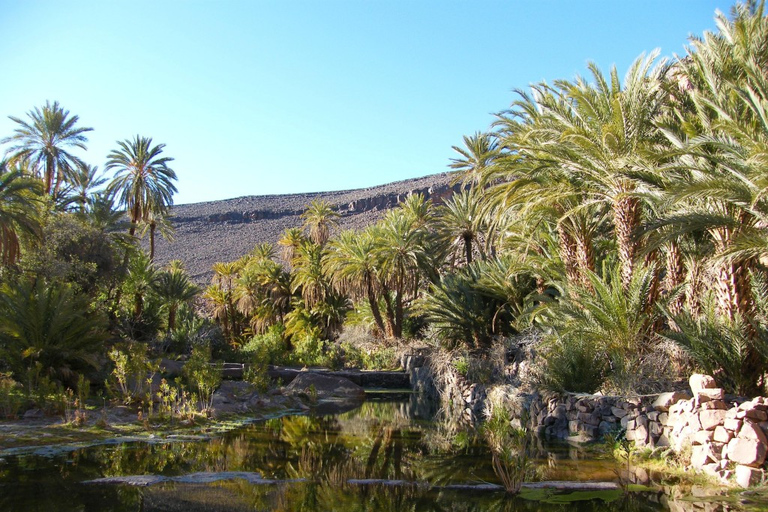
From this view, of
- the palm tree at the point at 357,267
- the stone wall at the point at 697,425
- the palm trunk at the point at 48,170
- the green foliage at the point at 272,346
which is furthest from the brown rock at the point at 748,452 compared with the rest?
the palm trunk at the point at 48,170

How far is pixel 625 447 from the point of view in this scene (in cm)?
1002

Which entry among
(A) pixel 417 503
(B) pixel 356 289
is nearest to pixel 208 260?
(B) pixel 356 289

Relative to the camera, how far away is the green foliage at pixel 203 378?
1475cm

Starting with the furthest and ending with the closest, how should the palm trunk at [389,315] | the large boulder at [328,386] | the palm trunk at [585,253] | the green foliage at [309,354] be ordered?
the green foliage at [309,354] → the palm trunk at [389,315] → the large boulder at [328,386] → the palm trunk at [585,253]

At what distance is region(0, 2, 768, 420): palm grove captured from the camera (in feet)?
32.8

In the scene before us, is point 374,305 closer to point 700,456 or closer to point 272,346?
point 272,346

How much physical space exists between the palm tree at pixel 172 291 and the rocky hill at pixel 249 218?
33.9 m

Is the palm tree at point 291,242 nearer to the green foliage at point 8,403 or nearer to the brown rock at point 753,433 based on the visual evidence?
the green foliage at point 8,403

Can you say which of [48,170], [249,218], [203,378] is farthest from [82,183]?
[249,218]

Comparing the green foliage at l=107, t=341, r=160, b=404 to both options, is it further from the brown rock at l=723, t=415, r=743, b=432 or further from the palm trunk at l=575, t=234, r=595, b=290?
the brown rock at l=723, t=415, r=743, b=432

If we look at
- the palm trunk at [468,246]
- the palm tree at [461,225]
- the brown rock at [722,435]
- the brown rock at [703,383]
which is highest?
the palm tree at [461,225]

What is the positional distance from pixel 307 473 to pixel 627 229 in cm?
827

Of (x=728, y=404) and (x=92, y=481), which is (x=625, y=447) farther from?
(x=92, y=481)

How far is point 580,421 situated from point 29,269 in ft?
69.4
